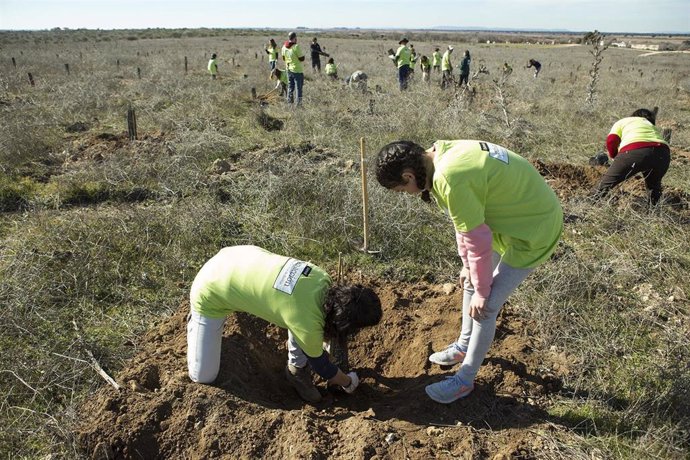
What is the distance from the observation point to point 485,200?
2.04 metres

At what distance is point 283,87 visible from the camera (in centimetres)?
1254

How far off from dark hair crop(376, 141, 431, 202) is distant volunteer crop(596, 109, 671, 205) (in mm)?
3648

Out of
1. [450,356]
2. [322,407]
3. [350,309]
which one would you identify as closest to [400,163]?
[350,309]

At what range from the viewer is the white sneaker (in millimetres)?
2854

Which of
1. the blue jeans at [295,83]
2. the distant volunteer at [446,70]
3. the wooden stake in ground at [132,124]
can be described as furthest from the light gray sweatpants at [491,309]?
the distant volunteer at [446,70]

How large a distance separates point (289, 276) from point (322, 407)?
3.75 feet

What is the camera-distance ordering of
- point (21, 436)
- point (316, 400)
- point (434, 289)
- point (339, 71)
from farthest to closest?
point (339, 71) → point (434, 289) → point (316, 400) → point (21, 436)

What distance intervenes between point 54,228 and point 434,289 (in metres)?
3.71

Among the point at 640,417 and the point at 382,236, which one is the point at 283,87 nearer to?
the point at 382,236

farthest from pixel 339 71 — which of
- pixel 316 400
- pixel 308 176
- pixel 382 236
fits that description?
pixel 316 400

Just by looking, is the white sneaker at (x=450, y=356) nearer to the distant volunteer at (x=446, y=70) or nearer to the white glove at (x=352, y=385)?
the white glove at (x=352, y=385)

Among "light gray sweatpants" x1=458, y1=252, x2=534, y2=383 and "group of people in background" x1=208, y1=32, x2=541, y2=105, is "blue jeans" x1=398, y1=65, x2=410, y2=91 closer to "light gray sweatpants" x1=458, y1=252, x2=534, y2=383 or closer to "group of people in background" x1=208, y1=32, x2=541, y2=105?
"group of people in background" x1=208, y1=32, x2=541, y2=105

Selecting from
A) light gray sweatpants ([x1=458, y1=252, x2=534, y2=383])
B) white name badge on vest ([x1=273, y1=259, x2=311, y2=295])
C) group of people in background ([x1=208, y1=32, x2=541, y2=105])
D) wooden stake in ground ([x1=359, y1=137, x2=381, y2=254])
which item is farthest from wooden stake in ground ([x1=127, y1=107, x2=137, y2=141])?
light gray sweatpants ([x1=458, y1=252, x2=534, y2=383])

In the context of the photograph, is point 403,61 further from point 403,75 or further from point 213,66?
point 213,66
